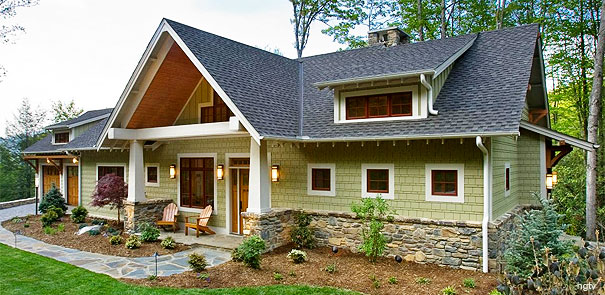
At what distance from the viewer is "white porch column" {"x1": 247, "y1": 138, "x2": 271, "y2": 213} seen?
28.2ft

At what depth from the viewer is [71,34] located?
17.8m

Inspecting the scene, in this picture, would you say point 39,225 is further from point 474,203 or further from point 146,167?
point 474,203

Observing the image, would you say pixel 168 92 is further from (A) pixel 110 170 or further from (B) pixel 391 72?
(B) pixel 391 72

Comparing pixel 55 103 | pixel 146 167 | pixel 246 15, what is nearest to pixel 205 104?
pixel 146 167

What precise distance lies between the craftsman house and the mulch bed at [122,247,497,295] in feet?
1.72

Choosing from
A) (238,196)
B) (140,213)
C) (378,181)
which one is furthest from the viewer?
(140,213)

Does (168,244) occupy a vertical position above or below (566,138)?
below

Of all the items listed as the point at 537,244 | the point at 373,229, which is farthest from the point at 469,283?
the point at 373,229

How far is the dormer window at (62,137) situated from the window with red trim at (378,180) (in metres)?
16.3

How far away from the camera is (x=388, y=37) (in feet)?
41.6

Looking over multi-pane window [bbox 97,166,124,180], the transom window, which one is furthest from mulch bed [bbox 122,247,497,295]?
multi-pane window [bbox 97,166,124,180]

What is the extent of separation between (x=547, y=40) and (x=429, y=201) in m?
14.0

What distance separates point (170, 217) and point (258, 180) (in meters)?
4.46

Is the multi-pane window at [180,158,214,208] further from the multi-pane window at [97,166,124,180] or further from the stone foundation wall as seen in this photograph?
the multi-pane window at [97,166,124,180]
